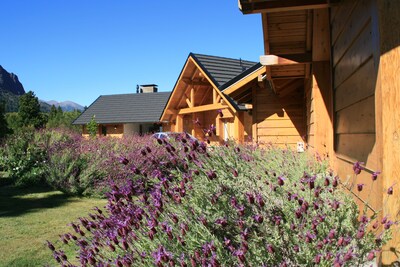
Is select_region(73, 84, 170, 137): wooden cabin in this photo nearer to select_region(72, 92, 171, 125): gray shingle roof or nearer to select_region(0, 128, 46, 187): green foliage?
select_region(72, 92, 171, 125): gray shingle roof

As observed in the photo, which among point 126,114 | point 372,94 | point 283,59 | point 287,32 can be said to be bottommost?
point 372,94

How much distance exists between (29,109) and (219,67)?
28.6 metres

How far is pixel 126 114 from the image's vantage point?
3631 cm

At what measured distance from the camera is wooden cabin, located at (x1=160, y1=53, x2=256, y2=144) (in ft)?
50.7

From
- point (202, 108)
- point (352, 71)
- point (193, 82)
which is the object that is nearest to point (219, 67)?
point (193, 82)

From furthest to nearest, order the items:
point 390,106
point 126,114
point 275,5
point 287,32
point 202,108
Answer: point 126,114, point 202,108, point 287,32, point 275,5, point 390,106

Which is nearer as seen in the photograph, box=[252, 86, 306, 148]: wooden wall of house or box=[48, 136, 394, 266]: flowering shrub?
box=[48, 136, 394, 266]: flowering shrub

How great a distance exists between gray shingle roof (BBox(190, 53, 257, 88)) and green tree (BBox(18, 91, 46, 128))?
26926 mm

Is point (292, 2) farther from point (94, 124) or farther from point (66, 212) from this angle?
point (94, 124)

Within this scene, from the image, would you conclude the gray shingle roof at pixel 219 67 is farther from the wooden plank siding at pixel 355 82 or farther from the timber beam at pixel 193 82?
the wooden plank siding at pixel 355 82

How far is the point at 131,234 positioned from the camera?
2.44 meters

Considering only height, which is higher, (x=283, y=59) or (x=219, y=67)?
(x=219, y=67)

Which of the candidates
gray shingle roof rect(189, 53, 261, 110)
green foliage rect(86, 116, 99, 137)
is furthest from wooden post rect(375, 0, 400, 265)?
green foliage rect(86, 116, 99, 137)

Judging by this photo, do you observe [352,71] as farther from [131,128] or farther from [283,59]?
[131,128]
